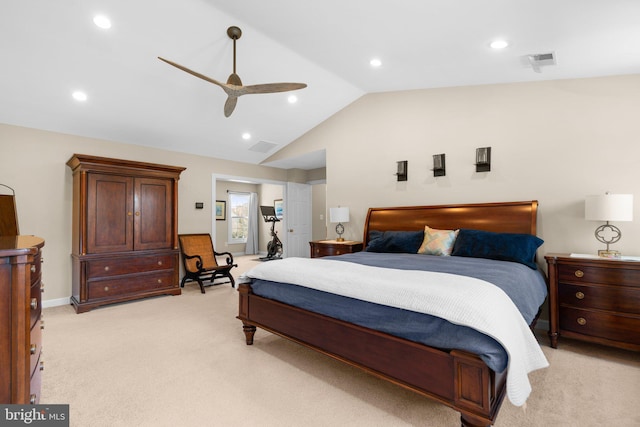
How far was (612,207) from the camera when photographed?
2.79 metres

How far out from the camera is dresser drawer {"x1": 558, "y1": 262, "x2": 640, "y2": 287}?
8.55ft

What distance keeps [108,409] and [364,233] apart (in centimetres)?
364

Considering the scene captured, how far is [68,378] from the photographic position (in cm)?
240

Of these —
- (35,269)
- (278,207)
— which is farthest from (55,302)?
(278,207)

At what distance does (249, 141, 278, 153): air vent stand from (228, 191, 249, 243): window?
379cm

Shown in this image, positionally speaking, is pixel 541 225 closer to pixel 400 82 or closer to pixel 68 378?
pixel 400 82

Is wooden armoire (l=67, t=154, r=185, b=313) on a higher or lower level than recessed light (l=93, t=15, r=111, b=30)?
lower

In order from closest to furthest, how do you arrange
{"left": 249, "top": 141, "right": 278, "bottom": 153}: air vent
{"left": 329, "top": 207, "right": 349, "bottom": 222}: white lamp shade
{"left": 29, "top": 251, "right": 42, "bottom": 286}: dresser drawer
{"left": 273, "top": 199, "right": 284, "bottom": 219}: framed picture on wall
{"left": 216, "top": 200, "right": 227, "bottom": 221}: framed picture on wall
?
{"left": 29, "top": 251, "right": 42, "bottom": 286}: dresser drawer, {"left": 329, "top": 207, "right": 349, "bottom": 222}: white lamp shade, {"left": 249, "top": 141, "right": 278, "bottom": 153}: air vent, {"left": 216, "top": 200, "right": 227, "bottom": 221}: framed picture on wall, {"left": 273, "top": 199, "right": 284, "bottom": 219}: framed picture on wall

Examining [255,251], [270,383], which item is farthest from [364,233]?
[255,251]

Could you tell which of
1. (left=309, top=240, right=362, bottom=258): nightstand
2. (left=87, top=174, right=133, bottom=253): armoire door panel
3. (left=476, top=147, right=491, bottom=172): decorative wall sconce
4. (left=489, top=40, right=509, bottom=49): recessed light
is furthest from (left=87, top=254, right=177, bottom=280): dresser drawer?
(left=489, top=40, right=509, bottom=49): recessed light

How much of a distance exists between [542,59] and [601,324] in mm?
2533

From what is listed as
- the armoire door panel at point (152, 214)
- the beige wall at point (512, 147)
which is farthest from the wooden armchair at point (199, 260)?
the beige wall at point (512, 147)

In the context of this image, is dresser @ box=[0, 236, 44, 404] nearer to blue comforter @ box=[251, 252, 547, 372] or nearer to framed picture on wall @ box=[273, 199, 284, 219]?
blue comforter @ box=[251, 252, 547, 372]

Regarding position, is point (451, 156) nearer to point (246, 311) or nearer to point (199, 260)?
point (246, 311)
